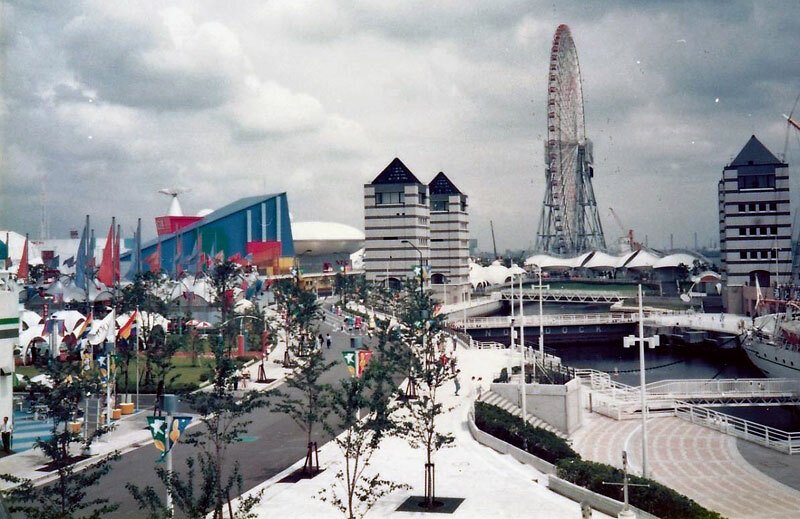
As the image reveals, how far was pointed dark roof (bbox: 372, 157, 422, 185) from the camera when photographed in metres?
103

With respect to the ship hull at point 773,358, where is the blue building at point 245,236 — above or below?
above

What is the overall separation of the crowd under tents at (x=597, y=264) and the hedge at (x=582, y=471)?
10859cm

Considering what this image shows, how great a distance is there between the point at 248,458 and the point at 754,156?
82.3 metres

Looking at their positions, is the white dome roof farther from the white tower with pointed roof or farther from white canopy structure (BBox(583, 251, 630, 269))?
the white tower with pointed roof

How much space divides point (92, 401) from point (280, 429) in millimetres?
8121

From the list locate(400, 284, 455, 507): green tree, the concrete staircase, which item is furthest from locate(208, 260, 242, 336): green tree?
the concrete staircase

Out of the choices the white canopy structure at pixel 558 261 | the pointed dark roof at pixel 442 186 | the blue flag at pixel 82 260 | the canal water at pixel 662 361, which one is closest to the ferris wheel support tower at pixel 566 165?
the white canopy structure at pixel 558 261

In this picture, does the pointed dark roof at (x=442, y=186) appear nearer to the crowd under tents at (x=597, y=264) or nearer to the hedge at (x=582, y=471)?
the crowd under tents at (x=597, y=264)

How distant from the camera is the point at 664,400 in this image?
41.3 m

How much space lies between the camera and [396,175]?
10388 cm

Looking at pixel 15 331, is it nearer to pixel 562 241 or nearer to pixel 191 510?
pixel 191 510

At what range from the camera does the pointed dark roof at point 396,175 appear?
103438mm

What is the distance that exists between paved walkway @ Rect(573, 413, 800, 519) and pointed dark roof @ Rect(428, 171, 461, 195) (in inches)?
3139

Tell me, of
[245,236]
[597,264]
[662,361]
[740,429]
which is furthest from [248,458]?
[597,264]
